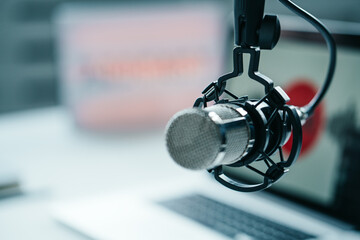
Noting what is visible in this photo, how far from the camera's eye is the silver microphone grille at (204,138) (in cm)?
37

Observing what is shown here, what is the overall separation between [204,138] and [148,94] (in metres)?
0.90

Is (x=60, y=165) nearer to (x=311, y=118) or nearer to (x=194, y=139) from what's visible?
(x=311, y=118)

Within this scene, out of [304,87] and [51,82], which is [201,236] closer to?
[304,87]

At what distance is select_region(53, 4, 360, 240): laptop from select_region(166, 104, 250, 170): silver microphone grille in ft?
1.20

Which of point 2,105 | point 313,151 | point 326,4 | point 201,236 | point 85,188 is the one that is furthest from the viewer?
point 2,105

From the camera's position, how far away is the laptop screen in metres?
0.78

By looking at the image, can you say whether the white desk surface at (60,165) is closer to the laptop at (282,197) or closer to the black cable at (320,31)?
the laptop at (282,197)

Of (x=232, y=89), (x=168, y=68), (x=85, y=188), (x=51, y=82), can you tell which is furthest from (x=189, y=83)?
(x=51, y=82)

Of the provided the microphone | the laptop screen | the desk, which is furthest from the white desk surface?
the microphone

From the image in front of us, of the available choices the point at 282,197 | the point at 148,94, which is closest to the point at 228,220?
the point at 282,197

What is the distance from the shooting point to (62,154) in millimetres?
1138

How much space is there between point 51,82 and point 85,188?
1327mm

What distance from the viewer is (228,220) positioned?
0.78 m

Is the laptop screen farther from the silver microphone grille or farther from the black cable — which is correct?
the silver microphone grille
